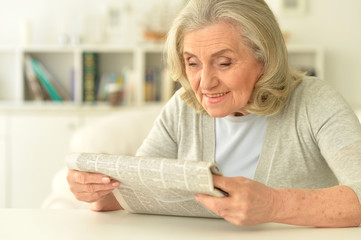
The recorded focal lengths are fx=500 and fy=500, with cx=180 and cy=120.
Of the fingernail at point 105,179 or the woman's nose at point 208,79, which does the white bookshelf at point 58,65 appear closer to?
the woman's nose at point 208,79

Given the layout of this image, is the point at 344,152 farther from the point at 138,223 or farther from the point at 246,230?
the point at 138,223

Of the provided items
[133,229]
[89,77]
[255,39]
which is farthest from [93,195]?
[89,77]

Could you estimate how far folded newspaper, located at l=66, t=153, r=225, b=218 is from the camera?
2.86 ft

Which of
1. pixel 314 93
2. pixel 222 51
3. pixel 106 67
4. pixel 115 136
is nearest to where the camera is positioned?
pixel 222 51

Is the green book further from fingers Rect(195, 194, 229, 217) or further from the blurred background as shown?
fingers Rect(195, 194, 229, 217)

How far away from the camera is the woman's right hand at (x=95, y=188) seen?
1042 mm

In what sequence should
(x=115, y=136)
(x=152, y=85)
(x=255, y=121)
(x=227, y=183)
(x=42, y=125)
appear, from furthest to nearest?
(x=152, y=85), (x=42, y=125), (x=115, y=136), (x=255, y=121), (x=227, y=183)

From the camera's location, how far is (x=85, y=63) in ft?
13.5

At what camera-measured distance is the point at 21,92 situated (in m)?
4.13

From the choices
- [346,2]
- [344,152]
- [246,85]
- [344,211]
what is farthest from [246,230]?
[346,2]

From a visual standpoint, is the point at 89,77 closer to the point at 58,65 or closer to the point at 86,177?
the point at 58,65

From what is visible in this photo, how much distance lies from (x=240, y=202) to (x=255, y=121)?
53 centimetres

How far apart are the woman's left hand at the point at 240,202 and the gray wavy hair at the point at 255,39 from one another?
0.41 m

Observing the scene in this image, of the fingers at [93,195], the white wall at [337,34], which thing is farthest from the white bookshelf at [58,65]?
the fingers at [93,195]
